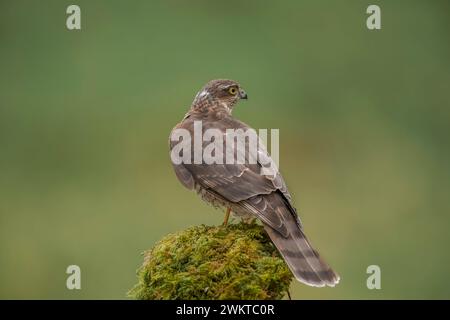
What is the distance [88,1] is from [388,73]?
692 centimetres

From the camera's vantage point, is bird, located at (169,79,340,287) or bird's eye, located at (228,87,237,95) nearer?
bird, located at (169,79,340,287)

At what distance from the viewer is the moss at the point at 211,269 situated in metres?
5.20

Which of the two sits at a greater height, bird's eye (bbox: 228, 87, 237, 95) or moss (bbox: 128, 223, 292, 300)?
bird's eye (bbox: 228, 87, 237, 95)

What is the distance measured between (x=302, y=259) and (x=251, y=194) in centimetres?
79

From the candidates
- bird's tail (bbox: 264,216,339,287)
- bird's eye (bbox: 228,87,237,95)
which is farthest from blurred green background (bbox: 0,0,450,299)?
bird's tail (bbox: 264,216,339,287)

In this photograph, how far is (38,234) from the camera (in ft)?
43.8

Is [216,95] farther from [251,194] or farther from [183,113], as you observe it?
[183,113]

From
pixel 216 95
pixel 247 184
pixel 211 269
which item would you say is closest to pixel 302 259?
pixel 211 269

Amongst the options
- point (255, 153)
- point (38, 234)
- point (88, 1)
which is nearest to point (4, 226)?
point (38, 234)

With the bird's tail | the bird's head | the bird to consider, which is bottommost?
the bird's tail

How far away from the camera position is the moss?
5.20 metres

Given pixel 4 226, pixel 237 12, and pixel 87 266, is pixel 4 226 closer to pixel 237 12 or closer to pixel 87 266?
pixel 87 266

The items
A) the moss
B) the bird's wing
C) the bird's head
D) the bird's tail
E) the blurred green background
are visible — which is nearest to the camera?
the moss

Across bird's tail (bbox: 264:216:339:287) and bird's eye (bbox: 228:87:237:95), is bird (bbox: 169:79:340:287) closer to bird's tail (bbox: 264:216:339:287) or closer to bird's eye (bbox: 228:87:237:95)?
bird's tail (bbox: 264:216:339:287)
